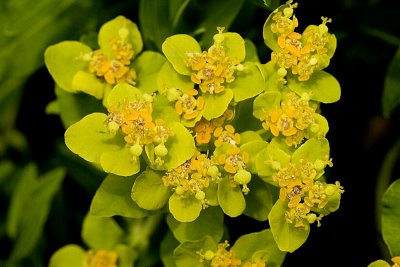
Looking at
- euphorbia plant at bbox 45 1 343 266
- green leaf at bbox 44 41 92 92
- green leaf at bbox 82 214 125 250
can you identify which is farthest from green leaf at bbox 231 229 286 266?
green leaf at bbox 44 41 92 92

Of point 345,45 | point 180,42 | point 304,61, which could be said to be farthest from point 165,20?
point 345,45

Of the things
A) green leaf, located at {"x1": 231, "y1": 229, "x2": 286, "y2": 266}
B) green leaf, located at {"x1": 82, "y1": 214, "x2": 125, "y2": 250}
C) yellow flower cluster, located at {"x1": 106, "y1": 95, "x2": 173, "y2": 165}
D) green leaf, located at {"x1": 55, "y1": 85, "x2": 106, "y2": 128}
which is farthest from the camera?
green leaf, located at {"x1": 82, "y1": 214, "x2": 125, "y2": 250}

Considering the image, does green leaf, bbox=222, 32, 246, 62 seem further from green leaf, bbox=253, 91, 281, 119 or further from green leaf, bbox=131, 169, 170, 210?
green leaf, bbox=131, 169, 170, 210

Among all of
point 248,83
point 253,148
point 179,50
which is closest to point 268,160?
point 253,148

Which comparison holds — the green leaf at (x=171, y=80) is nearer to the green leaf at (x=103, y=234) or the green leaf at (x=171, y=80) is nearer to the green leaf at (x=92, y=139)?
the green leaf at (x=92, y=139)

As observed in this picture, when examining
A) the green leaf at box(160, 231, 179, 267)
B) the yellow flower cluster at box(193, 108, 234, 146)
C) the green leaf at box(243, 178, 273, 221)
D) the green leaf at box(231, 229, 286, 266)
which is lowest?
the green leaf at box(160, 231, 179, 267)

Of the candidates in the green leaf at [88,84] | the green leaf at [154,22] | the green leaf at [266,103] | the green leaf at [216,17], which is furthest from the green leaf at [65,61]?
the green leaf at [266,103]
